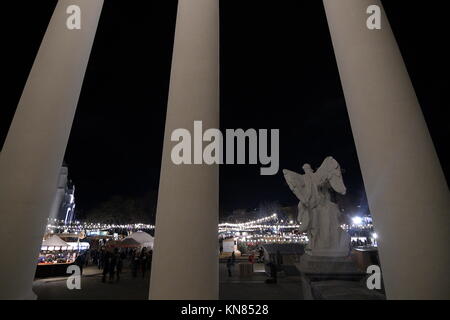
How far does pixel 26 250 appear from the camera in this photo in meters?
9.02

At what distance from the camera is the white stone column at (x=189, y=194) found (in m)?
6.43

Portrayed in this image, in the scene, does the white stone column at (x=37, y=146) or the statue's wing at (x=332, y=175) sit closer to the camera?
the white stone column at (x=37, y=146)

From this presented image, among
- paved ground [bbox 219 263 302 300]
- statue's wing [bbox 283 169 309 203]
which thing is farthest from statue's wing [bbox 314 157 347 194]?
paved ground [bbox 219 263 302 300]

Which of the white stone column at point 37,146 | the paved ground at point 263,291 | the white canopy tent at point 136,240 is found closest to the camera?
the white stone column at point 37,146

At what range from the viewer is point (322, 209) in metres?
19.2

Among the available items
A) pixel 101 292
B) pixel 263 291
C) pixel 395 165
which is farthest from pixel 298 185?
pixel 101 292

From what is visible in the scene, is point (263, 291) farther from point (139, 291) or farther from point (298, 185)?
point (139, 291)

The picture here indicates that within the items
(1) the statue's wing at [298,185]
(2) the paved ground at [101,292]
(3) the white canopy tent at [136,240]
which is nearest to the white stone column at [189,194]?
(1) the statue's wing at [298,185]

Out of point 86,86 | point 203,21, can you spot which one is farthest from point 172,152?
point 86,86

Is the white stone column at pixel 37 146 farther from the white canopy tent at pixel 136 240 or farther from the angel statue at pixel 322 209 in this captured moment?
the white canopy tent at pixel 136 240

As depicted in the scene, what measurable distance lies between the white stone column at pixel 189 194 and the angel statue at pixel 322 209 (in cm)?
1323

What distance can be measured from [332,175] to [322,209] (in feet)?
9.05

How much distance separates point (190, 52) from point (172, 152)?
12.1 ft
